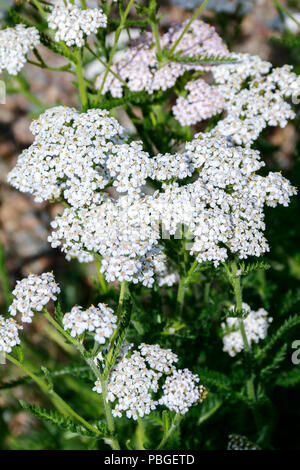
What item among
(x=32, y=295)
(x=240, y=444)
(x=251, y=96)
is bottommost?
(x=240, y=444)

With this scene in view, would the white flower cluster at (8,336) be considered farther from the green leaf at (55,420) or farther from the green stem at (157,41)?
the green stem at (157,41)

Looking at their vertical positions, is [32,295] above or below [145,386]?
above

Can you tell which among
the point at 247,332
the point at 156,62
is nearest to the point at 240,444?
the point at 247,332

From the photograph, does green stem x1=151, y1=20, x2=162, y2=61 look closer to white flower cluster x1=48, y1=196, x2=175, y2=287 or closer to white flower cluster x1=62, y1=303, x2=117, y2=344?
white flower cluster x1=48, y1=196, x2=175, y2=287

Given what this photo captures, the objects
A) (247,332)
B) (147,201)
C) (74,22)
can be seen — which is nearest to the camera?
(147,201)

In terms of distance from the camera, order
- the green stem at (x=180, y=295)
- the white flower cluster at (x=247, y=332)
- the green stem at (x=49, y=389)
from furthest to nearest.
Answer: the white flower cluster at (x=247, y=332) → the green stem at (x=180, y=295) → the green stem at (x=49, y=389)

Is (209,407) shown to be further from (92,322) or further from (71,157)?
(71,157)

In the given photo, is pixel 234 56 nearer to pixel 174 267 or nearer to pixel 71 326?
pixel 174 267

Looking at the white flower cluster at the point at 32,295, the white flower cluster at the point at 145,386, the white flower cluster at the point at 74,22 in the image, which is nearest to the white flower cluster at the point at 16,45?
the white flower cluster at the point at 74,22
